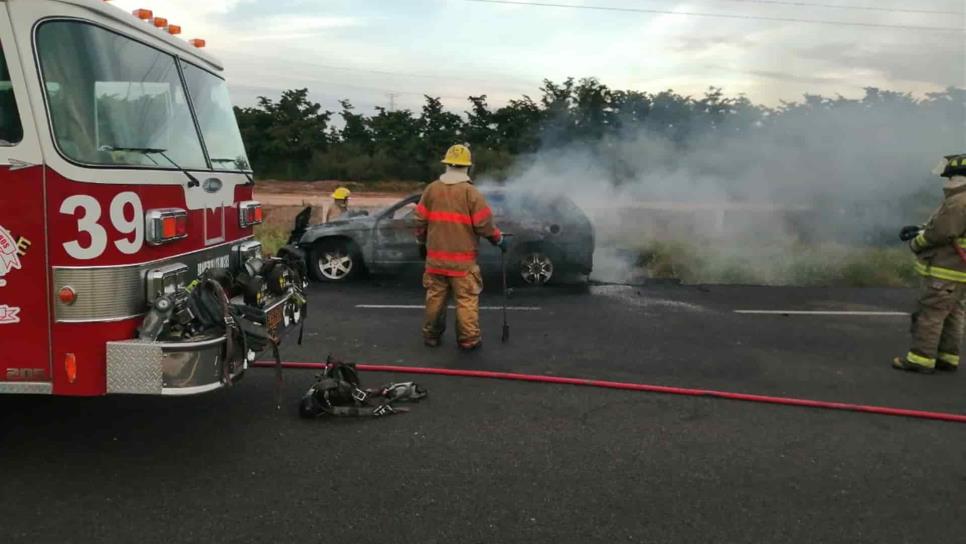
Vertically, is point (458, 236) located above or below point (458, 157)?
below

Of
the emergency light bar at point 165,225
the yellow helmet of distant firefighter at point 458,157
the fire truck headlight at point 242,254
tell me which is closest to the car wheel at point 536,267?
the yellow helmet of distant firefighter at point 458,157

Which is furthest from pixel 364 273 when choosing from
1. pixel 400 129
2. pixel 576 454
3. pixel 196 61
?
pixel 400 129

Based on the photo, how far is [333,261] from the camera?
10.4 metres

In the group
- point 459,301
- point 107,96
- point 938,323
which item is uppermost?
point 107,96

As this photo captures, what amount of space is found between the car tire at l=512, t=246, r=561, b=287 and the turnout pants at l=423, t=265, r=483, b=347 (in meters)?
3.98

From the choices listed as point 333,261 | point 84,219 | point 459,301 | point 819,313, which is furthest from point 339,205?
point 84,219

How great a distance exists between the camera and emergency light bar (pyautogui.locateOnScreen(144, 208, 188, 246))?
347cm

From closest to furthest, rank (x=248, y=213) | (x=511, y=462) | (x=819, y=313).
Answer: (x=511, y=462) → (x=248, y=213) → (x=819, y=313)

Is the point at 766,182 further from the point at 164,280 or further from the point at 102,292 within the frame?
the point at 102,292

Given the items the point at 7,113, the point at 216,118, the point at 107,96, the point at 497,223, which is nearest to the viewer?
the point at 7,113

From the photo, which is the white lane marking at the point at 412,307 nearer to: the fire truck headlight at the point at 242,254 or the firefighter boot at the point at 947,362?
the fire truck headlight at the point at 242,254

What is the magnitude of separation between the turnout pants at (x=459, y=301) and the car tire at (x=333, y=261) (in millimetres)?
4191

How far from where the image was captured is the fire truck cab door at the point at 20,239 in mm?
3080

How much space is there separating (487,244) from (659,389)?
544 cm
